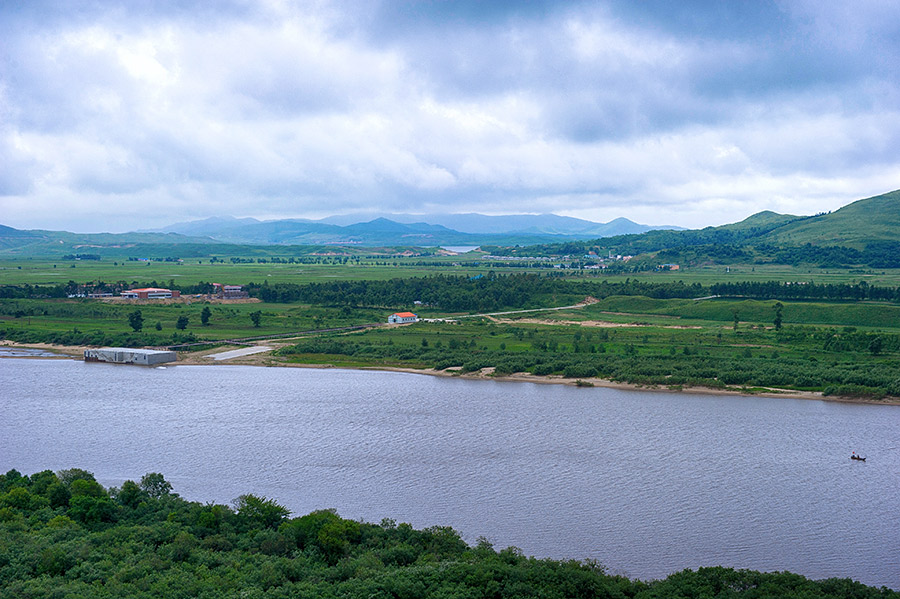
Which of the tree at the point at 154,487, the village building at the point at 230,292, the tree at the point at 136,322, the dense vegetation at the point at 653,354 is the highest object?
the village building at the point at 230,292

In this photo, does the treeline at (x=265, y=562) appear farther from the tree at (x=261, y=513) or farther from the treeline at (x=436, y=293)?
the treeline at (x=436, y=293)

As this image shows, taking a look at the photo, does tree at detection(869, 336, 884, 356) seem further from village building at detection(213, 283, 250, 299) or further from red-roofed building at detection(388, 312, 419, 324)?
village building at detection(213, 283, 250, 299)

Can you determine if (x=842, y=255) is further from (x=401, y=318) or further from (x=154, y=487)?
(x=154, y=487)

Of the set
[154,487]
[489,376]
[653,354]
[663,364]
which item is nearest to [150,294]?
[489,376]

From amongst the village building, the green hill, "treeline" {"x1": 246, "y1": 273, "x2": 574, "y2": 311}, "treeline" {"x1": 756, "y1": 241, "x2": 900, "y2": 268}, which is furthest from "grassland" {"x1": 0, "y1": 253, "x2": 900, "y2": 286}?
the green hill

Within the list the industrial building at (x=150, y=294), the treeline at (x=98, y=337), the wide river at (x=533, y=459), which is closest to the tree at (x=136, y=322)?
the treeline at (x=98, y=337)

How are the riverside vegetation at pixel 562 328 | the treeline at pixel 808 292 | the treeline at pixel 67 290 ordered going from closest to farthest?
1. the riverside vegetation at pixel 562 328
2. the treeline at pixel 808 292
3. the treeline at pixel 67 290
